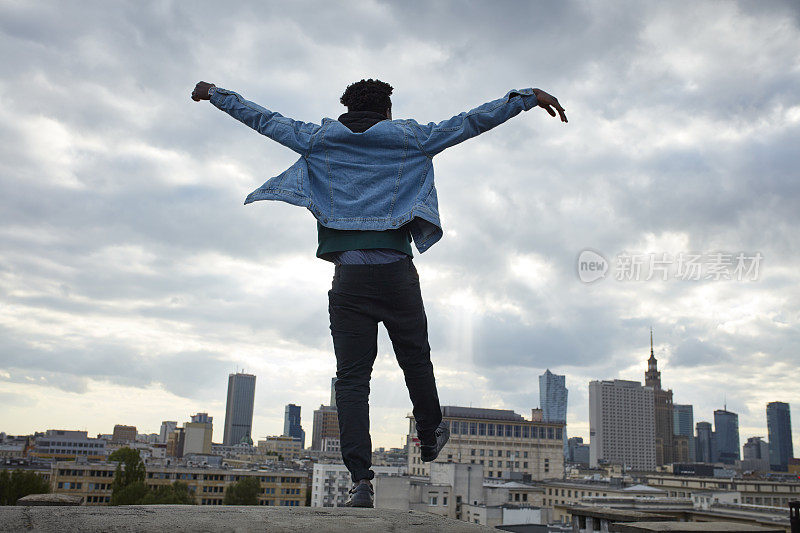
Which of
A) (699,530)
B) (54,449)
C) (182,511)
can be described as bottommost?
(54,449)

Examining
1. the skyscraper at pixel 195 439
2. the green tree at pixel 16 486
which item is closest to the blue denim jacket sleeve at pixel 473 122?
the green tree at pixel 16 486

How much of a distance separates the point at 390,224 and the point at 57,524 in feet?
10.0

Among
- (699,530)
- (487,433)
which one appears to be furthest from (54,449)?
(699,530)

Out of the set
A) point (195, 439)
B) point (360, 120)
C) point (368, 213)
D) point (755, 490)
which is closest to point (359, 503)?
point (368, 213)

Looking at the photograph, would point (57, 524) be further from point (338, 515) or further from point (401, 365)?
point (401, 365)

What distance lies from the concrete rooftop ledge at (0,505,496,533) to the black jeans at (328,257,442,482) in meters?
1.12

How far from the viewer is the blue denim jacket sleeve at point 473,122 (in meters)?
5.31

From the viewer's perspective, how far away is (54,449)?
461ft

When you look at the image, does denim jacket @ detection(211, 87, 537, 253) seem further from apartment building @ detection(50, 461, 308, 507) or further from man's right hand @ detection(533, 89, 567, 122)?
apartment building @ detection(50, 461, 308, 507)

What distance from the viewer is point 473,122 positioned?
5.33 m

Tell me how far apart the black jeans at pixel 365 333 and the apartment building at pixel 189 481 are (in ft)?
255

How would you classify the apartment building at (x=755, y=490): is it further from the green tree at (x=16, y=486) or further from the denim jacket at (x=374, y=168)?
the denim jacket at (x=374, y=168)

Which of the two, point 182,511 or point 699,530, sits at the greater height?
point 182,511

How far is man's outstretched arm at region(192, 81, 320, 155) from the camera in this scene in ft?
17.9
